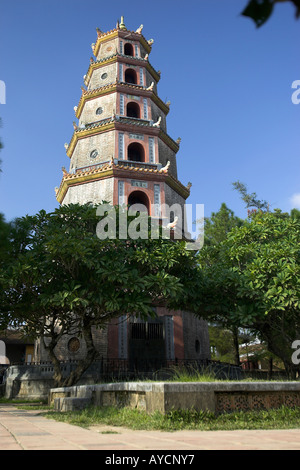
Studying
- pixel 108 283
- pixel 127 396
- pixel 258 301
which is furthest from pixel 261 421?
pixel 258 301

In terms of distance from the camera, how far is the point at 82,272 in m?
12.4

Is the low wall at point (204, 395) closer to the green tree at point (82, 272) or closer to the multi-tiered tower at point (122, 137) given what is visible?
the green tree at point (82, 272)

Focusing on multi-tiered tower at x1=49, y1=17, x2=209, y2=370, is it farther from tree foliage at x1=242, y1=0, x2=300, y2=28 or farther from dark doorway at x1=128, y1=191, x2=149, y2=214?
tree foliage at x1=242, y1=0, x2=300, y2=28

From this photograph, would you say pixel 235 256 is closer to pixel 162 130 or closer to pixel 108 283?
pixel 108 283

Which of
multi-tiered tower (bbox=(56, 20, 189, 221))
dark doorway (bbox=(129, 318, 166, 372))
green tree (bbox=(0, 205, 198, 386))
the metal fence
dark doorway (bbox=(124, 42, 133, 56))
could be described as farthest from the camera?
dark doorway (bbox=(124, 42, 133, 56))

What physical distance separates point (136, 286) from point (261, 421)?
19.5ft

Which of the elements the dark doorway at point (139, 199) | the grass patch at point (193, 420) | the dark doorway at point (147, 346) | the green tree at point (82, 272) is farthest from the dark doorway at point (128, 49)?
the grass patch at point (193, 420)

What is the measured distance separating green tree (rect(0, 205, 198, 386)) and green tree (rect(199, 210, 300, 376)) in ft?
4.13

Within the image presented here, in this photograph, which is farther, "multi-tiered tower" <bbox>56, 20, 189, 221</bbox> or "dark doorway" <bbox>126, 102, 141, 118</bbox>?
"dark doorway" <bbox>126, 102, 141, 118</bbox>

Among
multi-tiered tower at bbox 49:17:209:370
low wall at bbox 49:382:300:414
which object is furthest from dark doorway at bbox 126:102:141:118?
low wall at bbox 49:382:300:414

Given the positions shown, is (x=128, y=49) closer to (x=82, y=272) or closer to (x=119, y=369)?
(x=82, y=272)

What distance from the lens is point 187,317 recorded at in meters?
20.1

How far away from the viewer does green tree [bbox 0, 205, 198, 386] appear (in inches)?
449

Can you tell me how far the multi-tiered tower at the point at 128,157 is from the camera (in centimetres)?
1848
